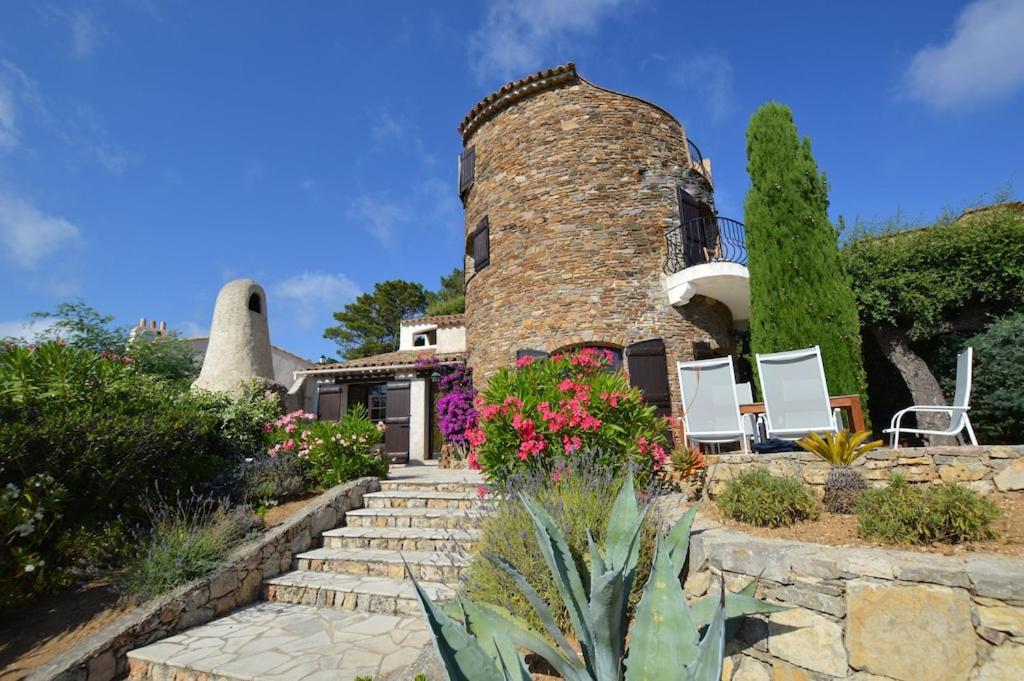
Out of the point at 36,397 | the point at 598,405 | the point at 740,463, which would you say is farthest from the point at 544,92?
the point at 36,397

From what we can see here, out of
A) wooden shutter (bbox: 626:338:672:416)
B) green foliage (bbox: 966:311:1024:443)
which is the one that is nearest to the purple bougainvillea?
wooden shutter (bbox: 626:338:672:416)

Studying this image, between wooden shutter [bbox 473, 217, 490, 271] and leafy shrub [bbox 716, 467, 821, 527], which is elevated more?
wooden shutter [bbox 473, 217, 490, 271]

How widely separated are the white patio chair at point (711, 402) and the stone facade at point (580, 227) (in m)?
3.67

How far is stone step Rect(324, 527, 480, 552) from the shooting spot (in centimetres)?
453

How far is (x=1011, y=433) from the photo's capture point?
6.51 meters

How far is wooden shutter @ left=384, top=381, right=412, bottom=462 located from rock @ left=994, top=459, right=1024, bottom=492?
10.5m

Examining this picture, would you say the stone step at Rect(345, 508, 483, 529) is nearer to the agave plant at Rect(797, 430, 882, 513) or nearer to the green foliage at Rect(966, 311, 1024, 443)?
the agave plant at Rect(797, 430, 882, 513)

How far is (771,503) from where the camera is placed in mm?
3074

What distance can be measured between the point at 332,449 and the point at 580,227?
20.2 feet

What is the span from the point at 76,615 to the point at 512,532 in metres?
3.46

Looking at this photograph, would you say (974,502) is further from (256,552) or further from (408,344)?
(408,344)

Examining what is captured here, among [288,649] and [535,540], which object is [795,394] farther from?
[288,649]

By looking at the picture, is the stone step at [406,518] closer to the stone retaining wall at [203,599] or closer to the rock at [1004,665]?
the stone retaining wall at [203,599]

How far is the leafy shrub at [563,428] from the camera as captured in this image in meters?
4.24
